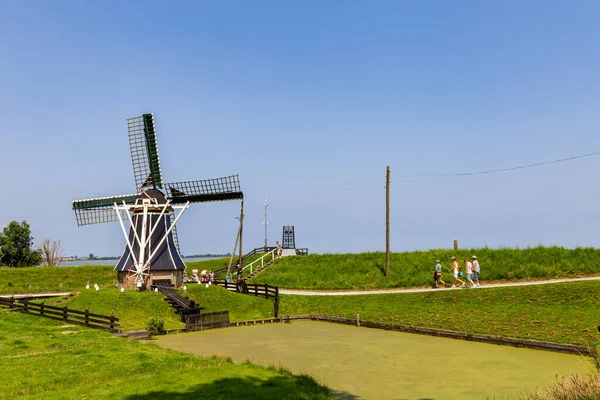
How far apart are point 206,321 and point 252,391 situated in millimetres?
17273

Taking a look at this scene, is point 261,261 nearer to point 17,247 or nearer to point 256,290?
point 256,290

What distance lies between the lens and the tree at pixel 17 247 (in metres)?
68.6

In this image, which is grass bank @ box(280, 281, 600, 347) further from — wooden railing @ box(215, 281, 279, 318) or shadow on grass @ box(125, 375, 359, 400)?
shadow on grass @ box(125, 375, 359, 400)

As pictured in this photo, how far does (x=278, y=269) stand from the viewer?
175 feet

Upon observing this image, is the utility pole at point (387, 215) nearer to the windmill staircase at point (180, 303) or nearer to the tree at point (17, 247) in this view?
the windmill staircase at point (180, 303)

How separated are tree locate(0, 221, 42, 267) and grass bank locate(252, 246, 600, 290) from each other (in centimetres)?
3979

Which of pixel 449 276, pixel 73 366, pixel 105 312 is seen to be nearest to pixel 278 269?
pixel 449 276

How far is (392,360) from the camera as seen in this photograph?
1998 cm

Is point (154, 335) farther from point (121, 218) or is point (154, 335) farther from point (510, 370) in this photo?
point (510, 370)

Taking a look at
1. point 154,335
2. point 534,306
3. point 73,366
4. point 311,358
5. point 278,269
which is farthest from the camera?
point 278,269

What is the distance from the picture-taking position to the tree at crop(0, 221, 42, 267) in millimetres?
68562

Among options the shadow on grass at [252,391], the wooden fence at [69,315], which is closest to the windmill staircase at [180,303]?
the wooden fence at [69,315]

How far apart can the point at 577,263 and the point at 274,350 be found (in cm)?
2851

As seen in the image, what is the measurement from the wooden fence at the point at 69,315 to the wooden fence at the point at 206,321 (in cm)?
420
